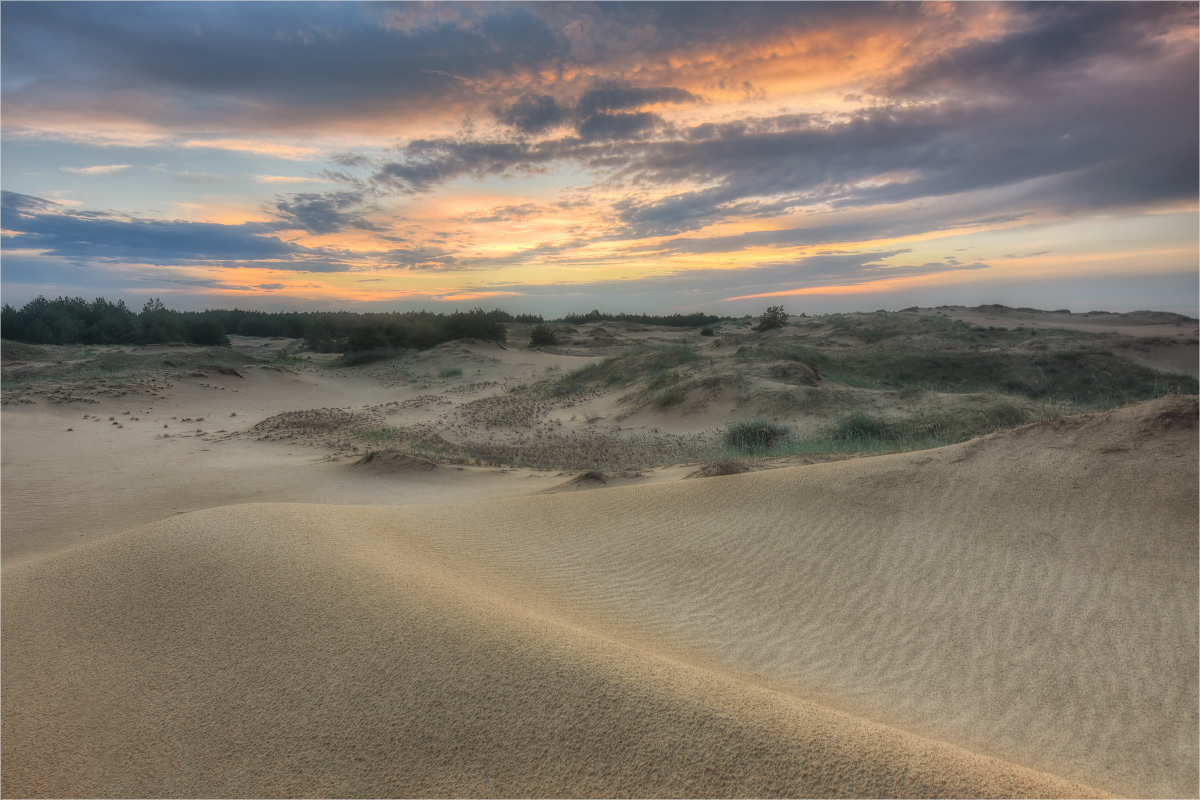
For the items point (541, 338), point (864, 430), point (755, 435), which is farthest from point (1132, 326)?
point (755, 435)

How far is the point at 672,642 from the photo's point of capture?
3455 millimetres

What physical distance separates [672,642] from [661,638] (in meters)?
0.07

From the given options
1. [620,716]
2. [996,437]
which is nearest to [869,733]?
[620,716]

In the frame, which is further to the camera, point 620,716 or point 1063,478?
point 1063,478

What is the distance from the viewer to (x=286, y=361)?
82.3 ft

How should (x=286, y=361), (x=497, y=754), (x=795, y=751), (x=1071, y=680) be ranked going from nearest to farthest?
(x=795, y=751) → (x=497, y=754) → (x=1071, y=680) → (x=286, y=361)

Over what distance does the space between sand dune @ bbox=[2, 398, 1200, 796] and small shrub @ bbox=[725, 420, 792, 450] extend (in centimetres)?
499

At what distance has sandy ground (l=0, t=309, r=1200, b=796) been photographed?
205 centimetres

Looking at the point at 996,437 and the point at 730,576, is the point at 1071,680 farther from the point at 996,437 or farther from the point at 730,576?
the point at 996,437

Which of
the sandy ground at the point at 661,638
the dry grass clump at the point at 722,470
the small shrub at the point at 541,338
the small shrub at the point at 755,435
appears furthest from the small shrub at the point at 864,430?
the small shrub at the point at 541,338

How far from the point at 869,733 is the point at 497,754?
49.4 inches

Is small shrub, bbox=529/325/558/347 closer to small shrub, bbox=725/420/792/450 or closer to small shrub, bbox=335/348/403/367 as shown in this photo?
small shrub, bbox=335/348/403/367

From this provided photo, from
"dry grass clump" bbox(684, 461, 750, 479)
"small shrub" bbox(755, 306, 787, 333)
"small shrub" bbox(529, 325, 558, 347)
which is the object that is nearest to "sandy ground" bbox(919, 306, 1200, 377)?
"small shrub" bbox(755, 306, 787, 333)

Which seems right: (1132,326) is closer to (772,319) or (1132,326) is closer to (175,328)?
(772,319)
